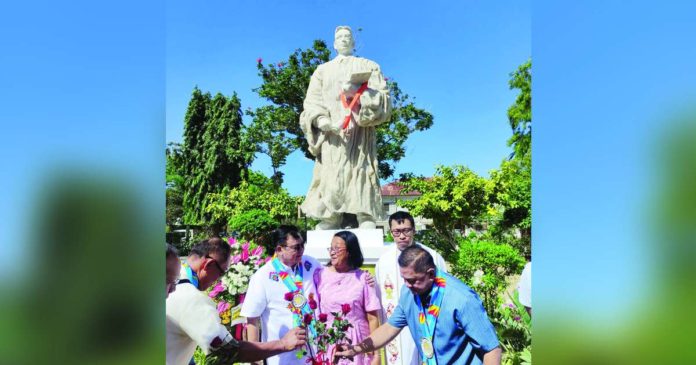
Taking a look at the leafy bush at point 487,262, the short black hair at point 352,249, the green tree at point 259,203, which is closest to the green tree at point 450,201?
the leafy bush at point 487,262

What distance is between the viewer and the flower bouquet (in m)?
5.02

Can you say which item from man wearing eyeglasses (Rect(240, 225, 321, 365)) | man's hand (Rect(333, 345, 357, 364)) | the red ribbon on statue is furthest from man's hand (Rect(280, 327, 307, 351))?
the red ribbon on statue

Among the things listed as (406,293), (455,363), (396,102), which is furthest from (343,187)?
(396,102)

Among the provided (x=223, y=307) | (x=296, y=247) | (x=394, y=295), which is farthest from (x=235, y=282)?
(x=394, y=295)

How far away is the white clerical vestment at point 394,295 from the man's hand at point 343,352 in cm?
131

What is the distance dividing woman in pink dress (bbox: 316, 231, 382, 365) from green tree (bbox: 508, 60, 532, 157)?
603 inches

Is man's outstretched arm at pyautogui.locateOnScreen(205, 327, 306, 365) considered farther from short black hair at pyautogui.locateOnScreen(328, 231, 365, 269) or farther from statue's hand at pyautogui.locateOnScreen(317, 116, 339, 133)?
statue's hand at pyautogui.locateOnScreen(317, 116, 339, 133)

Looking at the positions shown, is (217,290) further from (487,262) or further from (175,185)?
(175,185)

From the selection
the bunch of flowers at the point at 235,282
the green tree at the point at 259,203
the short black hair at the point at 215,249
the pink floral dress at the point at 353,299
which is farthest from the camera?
the green tree at the point at 259,203

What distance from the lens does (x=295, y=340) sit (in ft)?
8.72

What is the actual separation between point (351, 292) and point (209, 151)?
2163 centimetres

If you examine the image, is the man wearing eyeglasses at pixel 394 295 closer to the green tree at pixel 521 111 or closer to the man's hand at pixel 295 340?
the man's hand at pixel 295 340

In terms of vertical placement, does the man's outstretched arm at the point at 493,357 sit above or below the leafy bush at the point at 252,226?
above

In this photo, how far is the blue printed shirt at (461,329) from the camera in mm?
2377
